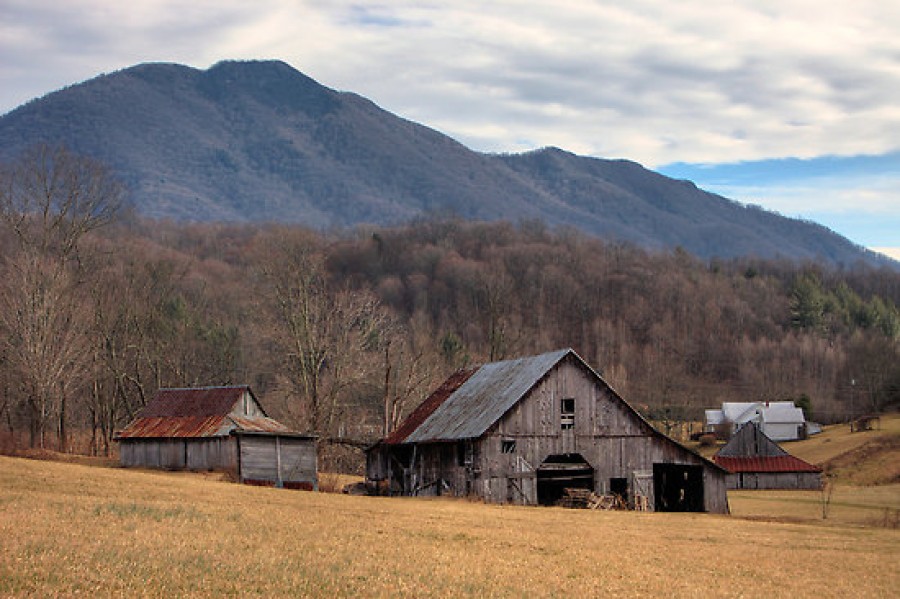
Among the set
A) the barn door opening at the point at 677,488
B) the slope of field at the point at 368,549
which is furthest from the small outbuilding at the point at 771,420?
the slope of field at the point at 368,549

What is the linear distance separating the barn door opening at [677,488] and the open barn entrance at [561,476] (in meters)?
3.83

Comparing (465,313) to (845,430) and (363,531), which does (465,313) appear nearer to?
(845,430)

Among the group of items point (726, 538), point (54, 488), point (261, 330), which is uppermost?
point (261, 330)

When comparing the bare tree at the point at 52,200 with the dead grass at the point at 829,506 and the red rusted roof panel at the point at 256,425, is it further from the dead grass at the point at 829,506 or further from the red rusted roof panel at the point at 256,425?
the dead grass at the point at 829,506

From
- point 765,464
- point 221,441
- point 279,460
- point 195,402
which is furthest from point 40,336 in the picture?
point 765,464

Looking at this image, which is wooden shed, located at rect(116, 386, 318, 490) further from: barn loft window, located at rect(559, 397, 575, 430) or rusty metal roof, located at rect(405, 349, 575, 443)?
barn loft window, located at rect(559, 397, 575, 430)

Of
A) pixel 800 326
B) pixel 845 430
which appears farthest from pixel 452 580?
pixel 800 326

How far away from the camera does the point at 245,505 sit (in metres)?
38.4

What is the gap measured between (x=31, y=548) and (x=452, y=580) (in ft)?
30.4

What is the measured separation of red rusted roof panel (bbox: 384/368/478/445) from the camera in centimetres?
6212

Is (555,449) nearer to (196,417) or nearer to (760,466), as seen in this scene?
(196,417)

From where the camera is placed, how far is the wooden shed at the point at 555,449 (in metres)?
53.6

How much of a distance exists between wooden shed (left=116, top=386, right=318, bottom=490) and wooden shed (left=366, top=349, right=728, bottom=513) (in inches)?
278

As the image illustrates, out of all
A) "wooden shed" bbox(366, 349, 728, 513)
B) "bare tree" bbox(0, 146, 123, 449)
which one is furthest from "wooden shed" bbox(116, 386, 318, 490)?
"bare tree" bbox(0, 146, 123, 449)
